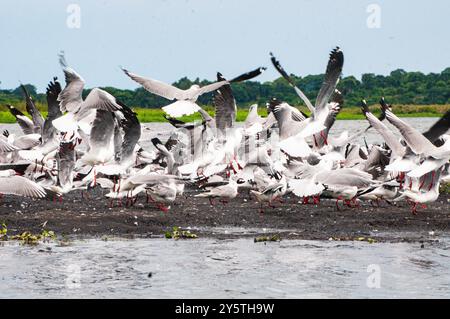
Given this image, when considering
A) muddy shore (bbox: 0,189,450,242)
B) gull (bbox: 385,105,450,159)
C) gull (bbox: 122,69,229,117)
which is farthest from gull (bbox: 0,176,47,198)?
gull (bbox: 385,105,450,159)

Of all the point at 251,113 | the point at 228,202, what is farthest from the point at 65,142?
the point at 251,113

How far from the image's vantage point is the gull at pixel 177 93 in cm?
1450

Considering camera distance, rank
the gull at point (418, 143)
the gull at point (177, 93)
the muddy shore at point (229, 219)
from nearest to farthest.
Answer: the muddy shore at point (229, 219)
the gull at point (418, 143)
the gull at point (177, 93)

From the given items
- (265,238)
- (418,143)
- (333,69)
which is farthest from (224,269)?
(418,143)

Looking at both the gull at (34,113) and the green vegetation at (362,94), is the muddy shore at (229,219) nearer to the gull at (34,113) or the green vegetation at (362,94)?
the gull at (34,113)

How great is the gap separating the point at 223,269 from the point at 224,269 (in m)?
0.01

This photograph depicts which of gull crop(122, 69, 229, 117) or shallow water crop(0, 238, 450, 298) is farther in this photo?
gull crop(122, 69, 229, 117)

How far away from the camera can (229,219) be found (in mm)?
14438

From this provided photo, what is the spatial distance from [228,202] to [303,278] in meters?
5.36

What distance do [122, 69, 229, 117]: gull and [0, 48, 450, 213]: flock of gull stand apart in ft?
0.05

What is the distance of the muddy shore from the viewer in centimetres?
1333

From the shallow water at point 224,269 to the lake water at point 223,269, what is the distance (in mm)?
10

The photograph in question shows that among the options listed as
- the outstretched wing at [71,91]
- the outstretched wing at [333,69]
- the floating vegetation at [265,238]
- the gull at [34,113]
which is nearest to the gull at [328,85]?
the outstretched wing at [333,69]

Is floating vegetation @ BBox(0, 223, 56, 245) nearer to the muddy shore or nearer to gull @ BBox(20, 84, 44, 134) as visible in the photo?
the muddy shore
